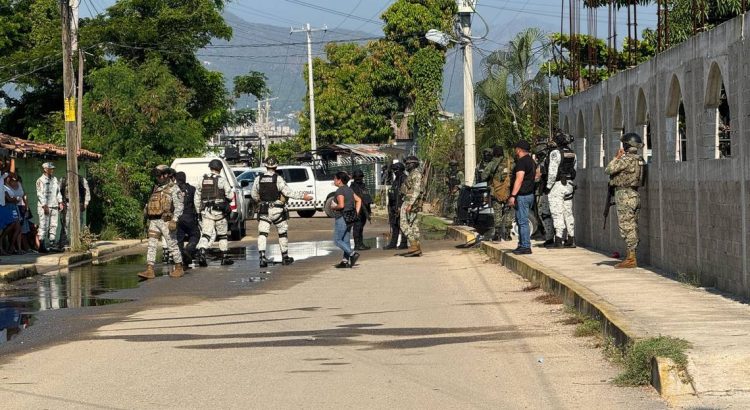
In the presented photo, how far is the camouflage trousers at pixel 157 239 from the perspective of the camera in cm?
2075

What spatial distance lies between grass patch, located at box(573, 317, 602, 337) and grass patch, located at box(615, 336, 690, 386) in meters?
2.30

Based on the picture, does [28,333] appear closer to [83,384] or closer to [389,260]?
[83,384]

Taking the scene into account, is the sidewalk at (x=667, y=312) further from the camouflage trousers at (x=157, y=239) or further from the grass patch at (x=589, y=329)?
the camouflage trousers at (x=157, y=239)

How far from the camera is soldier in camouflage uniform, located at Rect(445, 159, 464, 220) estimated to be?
37656mm

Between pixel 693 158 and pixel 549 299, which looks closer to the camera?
pixel 693 158

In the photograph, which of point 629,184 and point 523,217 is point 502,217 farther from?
point 629,184

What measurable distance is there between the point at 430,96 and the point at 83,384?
6988 centimetres

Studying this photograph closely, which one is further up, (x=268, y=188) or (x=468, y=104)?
(x=468, y=104)

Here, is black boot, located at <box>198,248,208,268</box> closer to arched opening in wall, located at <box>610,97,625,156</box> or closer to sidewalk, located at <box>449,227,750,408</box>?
sidewalk, located at <box>449,227,750,408</box>

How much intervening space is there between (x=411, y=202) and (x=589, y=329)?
12.1 m

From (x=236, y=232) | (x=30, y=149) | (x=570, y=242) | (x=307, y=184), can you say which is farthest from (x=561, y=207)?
(x=307, y=184)

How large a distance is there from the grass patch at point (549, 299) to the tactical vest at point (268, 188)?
723cm

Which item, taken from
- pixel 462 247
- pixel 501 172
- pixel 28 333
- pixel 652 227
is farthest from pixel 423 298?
pixel 462 247

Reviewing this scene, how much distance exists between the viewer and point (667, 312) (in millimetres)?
12078
